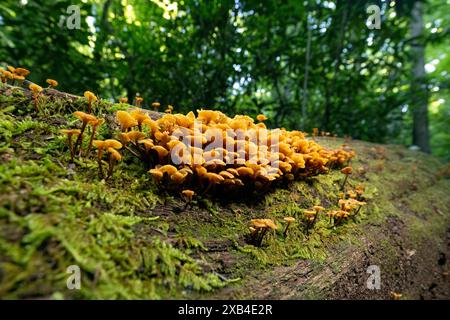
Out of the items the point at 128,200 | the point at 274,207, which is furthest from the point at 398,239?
the point at 128,200

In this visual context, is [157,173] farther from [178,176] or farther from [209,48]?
[209,48]

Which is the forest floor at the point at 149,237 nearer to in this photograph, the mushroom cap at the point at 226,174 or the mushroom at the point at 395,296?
the mushroom at the point at 395,296

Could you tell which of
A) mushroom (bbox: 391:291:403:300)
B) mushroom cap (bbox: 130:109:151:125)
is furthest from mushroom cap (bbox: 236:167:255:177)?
mushroom (bbox: 391:291:403:300)

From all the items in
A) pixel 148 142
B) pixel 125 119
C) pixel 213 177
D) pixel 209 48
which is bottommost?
pixel 213 177

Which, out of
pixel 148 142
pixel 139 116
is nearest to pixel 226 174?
pixel 148 142

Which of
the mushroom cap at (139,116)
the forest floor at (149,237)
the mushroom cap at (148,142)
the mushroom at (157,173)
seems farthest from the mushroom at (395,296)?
the mushroom cap at (139,116)

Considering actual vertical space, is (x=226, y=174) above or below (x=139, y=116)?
below
